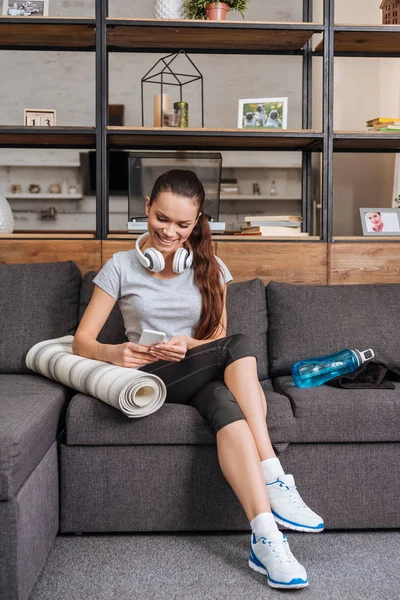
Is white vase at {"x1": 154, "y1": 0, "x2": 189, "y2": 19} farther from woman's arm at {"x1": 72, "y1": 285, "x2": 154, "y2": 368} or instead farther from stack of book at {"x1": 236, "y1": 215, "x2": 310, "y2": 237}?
woman's arm at {"x1": 72, "y1": 285, "x2": 154, "y2": 368}

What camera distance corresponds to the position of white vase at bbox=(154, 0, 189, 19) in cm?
300

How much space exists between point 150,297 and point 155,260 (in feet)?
0.44

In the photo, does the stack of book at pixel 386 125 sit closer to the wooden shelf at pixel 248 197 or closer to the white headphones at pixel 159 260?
the white headphones at pixel 159 260

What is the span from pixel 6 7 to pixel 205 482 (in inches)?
87.8

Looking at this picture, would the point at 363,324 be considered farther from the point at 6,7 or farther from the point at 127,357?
the point at 6,7

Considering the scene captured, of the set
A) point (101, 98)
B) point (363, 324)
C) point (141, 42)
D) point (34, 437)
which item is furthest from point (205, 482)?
point (141, 42)

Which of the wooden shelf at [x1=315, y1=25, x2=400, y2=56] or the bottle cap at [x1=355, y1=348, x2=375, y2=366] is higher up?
the wooden shelf at [x1=315, y1=25, x2=400, y2=56]

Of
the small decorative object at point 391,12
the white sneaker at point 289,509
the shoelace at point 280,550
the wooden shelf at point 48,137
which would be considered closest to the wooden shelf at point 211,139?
the wooden shelf at point 48,137

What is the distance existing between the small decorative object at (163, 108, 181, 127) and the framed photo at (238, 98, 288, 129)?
29 centimetres

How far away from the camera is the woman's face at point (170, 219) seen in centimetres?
206

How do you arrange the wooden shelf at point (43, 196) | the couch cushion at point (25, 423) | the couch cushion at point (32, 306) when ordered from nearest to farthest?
the couch cushion at point (25, 423), the couch cushion at point (32, 306), the wooden shelf at point (43, 196)

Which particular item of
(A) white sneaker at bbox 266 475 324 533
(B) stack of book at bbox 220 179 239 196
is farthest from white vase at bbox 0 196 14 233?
(B) stack of book at bbox 220 179 239 196

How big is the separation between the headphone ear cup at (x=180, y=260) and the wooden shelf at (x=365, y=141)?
1.28m

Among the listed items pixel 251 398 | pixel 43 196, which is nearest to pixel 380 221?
pixel 251 398
